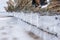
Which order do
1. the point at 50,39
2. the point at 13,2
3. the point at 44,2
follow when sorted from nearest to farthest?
the point at 50,39, the point at 44,2, the point at 13,2

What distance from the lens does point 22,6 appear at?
10789mm

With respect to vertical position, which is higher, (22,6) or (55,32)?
(55,32)

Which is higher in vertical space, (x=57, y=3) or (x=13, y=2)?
(x=57, y=3)

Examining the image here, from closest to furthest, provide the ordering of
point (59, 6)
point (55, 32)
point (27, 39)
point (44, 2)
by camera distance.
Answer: point (55, 32), point (27, 39), point (59, 6), point (44, 2)

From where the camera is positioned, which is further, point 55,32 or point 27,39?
point 27,39

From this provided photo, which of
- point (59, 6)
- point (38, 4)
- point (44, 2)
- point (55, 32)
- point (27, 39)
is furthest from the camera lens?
point (38, 4)

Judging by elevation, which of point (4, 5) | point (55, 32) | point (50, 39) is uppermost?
point (55, 32)

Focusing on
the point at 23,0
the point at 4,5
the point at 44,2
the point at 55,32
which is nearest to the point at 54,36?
the point at 55,32

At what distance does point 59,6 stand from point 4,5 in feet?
26.0

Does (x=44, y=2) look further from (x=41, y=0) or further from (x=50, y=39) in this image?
(x=50, y=39)

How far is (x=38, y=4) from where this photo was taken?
8.33 m

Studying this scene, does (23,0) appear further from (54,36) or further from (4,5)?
(54,36)

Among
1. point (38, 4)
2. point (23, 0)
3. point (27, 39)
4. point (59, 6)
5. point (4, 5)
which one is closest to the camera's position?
point (27, 39)

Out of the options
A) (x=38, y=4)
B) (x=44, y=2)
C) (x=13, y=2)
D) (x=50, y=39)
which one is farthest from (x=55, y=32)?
(x=13, y=2)
